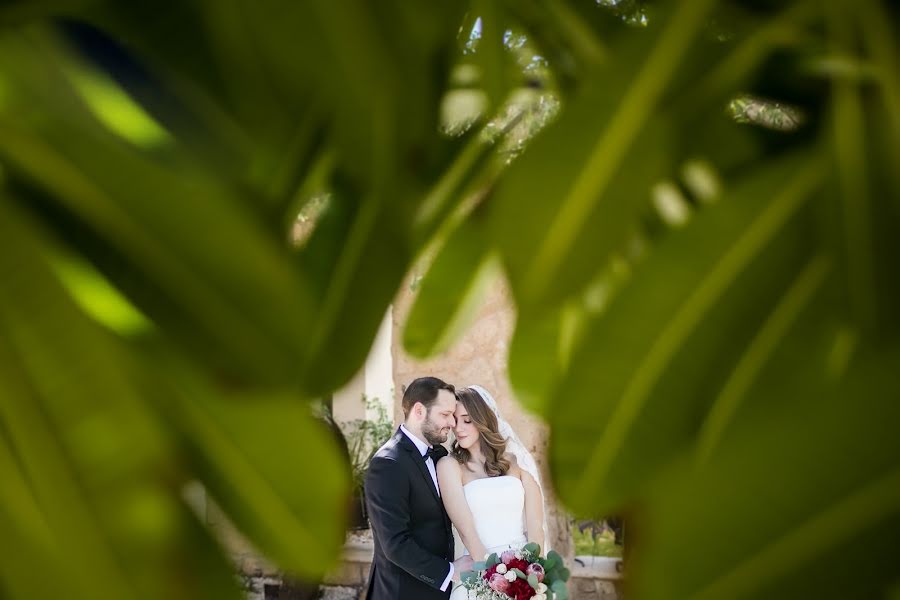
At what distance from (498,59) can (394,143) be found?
0.27 ft

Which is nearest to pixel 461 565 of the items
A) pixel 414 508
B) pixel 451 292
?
pixel 414 508

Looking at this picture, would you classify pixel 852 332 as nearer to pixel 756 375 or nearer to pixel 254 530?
pixel 756 375

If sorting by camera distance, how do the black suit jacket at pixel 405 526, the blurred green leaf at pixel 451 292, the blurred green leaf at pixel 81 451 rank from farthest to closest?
the black suit jacket at pixel 405 526
the blurred green leaf at pixel 451 292
the blurred green leaf at pixel 81 451

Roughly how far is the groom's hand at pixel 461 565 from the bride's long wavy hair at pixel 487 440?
0.46m

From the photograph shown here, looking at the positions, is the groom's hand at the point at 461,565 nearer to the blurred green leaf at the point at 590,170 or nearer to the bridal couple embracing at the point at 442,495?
the bridal couple embracing at the point at 442,495

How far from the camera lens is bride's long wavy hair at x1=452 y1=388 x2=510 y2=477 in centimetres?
418

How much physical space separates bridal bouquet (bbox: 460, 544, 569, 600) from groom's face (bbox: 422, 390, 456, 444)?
2.08ft

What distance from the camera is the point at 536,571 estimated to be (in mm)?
3350

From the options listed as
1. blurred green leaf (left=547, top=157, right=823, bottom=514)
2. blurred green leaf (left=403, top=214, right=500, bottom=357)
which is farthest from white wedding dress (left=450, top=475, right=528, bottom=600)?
blurred green leaf (left=547, top=157, right=823, bottom=514)

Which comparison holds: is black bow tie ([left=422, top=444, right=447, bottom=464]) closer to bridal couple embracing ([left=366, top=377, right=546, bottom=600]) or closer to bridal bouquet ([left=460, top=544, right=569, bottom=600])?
bridal couple embracing ([left=366, top=377, right=546, bottom=600])

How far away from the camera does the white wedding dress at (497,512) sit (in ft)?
12.7

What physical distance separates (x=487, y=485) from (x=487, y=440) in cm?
23

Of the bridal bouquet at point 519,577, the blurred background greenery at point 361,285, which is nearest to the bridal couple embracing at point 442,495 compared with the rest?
the bridal bouquet at point 519,577

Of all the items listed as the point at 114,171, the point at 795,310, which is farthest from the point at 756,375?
the point at 114,171
